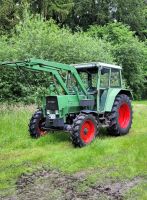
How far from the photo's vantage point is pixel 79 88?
10664 millimetres

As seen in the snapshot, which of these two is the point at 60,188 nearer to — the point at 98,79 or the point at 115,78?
the point at 98,79

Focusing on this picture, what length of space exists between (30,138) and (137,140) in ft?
9.36

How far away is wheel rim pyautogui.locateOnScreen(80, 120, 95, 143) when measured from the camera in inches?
371

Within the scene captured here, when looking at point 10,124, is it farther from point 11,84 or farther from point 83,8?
point 83,8

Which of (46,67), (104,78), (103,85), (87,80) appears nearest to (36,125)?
(46,67)

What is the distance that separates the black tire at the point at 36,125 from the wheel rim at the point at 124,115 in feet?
7.43

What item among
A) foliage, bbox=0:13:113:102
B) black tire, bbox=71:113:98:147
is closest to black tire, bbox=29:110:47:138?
black tire, bbox=71:113:98:147

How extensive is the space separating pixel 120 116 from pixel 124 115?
0.23 meters

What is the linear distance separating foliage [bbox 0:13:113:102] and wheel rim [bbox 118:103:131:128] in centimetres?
507

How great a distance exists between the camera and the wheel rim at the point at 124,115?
11.2m

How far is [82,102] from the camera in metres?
10.2

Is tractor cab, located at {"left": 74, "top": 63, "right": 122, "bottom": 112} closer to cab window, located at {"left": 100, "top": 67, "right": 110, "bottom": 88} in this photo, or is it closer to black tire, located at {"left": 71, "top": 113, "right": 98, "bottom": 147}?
cab window, located at {"left": 100, "top": 67, "right": 110, "bottom": 88}

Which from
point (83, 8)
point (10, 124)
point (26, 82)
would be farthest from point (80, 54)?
point (83, 8)

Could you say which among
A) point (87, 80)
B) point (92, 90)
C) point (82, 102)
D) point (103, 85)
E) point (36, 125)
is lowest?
point (36, 125)
